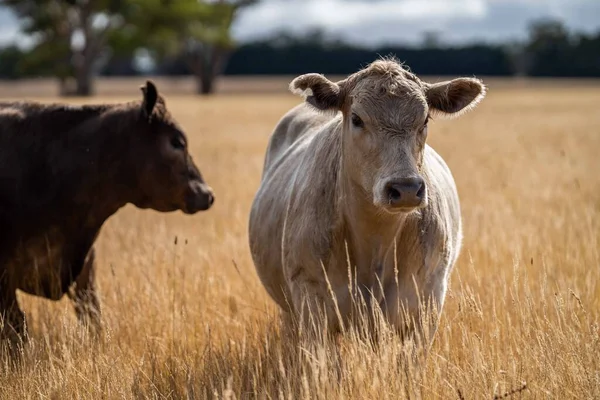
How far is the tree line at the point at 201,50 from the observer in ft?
166

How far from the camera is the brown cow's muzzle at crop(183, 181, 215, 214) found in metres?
6.92

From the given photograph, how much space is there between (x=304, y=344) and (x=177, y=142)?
2889mm

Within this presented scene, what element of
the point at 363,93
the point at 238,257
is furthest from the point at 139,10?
the point at 363,93

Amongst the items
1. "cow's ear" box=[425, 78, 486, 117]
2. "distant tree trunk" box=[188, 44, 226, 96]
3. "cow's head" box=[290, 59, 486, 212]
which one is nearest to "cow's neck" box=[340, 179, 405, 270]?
"cow's head" box=[290, 59, 486, 212]

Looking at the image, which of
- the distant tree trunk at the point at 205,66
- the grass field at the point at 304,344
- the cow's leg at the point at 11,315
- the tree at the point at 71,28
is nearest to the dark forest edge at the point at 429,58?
the distant tree trunk at the point at 205,66

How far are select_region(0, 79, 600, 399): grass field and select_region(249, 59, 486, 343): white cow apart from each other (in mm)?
275

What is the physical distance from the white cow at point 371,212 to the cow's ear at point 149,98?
1.99 metres

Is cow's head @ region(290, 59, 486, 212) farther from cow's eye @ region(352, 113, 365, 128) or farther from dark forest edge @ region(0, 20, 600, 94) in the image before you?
dark forest edge @ region(0, 20, 600, 94)

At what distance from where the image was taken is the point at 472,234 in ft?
28.2

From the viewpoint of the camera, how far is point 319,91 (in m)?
4.94

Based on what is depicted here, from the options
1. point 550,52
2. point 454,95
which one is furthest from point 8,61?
point 454,95

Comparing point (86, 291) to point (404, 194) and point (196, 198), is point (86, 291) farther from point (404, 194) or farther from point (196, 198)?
point (404, 194)

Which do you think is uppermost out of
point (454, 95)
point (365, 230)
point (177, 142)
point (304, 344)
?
point (454, 95)

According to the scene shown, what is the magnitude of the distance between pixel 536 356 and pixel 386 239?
998mm
